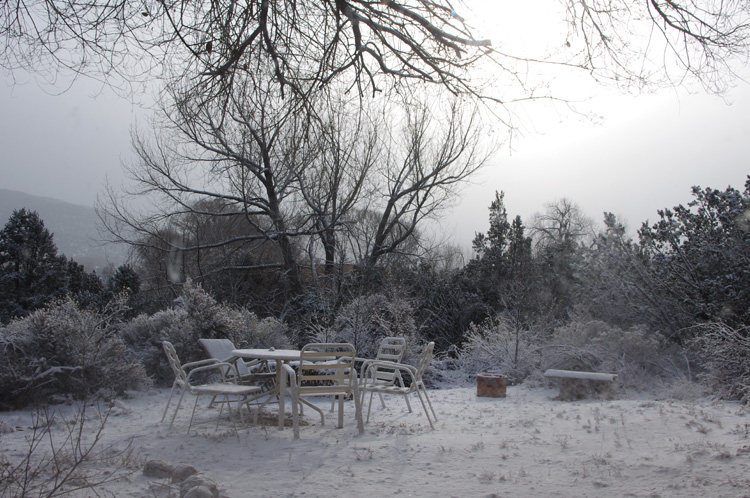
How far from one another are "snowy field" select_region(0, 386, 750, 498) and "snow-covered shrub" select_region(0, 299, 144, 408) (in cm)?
34

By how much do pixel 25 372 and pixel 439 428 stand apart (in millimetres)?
4347

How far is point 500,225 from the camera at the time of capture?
Result: 15.2 m

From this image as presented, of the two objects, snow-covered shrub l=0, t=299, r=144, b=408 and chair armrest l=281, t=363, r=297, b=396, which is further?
snow-covered shrub l=0, t=299, r=144, b=408

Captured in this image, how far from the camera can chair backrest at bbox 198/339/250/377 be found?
20.2 ft

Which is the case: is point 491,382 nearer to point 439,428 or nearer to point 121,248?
point 439,428

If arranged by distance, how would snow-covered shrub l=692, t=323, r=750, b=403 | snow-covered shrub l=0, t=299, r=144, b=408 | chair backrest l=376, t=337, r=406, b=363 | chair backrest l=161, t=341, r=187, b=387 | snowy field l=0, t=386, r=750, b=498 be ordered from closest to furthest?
snowy field l=0, t=386, r=750, b=498, chair backrest l=161, t=341, r=187, b=387, snow-covered shrub l=0, t=299, r=144, b=408, chair backrest l=376, t=337, r=406, b=363, snow-covered shrub l=692, t=323, r=750, b=403

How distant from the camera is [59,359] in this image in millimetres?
6270

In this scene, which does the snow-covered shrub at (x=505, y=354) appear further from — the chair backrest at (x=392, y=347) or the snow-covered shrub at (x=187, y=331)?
the snow-covered shrub at (x=187, y=331)

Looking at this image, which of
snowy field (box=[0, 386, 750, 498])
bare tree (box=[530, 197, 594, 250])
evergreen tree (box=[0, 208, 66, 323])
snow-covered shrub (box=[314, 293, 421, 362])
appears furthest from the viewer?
bare tree (box=[530, 197, 594, 250])

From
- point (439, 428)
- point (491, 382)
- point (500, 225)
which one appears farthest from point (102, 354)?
point (500, 225)

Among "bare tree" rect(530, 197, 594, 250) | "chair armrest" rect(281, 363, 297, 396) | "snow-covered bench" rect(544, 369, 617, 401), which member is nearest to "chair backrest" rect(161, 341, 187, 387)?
"chair armrest" rect(281, 363, 297, 396)

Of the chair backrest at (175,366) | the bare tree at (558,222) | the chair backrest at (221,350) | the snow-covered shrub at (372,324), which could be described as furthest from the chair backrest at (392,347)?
the bare tree at (558,222)

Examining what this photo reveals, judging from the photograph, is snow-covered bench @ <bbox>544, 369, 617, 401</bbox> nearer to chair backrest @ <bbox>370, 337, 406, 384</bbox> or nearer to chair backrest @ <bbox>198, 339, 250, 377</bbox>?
chair backrest @ <bbox>370, 337, 406, 384</bbox>

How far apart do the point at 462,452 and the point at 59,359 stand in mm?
4689
